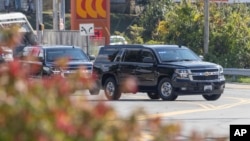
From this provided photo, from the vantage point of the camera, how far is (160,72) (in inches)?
955

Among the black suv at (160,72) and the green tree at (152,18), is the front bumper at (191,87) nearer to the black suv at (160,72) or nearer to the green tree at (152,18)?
the black suv at (160,72)

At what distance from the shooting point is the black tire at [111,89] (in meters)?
24.9

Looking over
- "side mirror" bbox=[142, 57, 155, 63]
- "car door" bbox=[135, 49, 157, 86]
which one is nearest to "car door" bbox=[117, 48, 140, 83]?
"car door" bbox=[135, 49, 157, 86]

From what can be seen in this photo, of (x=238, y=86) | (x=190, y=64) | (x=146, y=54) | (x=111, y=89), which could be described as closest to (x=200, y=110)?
(x=190, y=64)

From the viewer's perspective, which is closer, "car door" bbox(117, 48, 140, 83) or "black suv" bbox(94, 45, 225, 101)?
"black suv" bbox(94, 45, 225, 101)

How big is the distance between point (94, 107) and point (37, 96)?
277mm

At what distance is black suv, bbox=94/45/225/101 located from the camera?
78.4 ft

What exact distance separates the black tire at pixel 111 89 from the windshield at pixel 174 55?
1730 mm

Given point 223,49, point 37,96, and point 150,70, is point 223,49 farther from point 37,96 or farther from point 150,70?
point 37,96

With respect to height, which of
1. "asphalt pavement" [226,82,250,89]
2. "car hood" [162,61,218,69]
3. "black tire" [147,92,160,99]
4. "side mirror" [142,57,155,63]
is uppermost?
"side mirror" [142,57,155,63]

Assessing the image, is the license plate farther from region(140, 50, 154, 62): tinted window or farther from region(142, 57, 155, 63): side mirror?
region(140, 50, 154, 62): tinted window

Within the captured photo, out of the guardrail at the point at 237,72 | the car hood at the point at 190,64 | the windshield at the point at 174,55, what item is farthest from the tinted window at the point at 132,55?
the guardrail at the point at 237,72

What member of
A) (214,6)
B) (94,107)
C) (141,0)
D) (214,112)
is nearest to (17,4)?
(141,0)

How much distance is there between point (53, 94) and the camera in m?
→ 3.65
